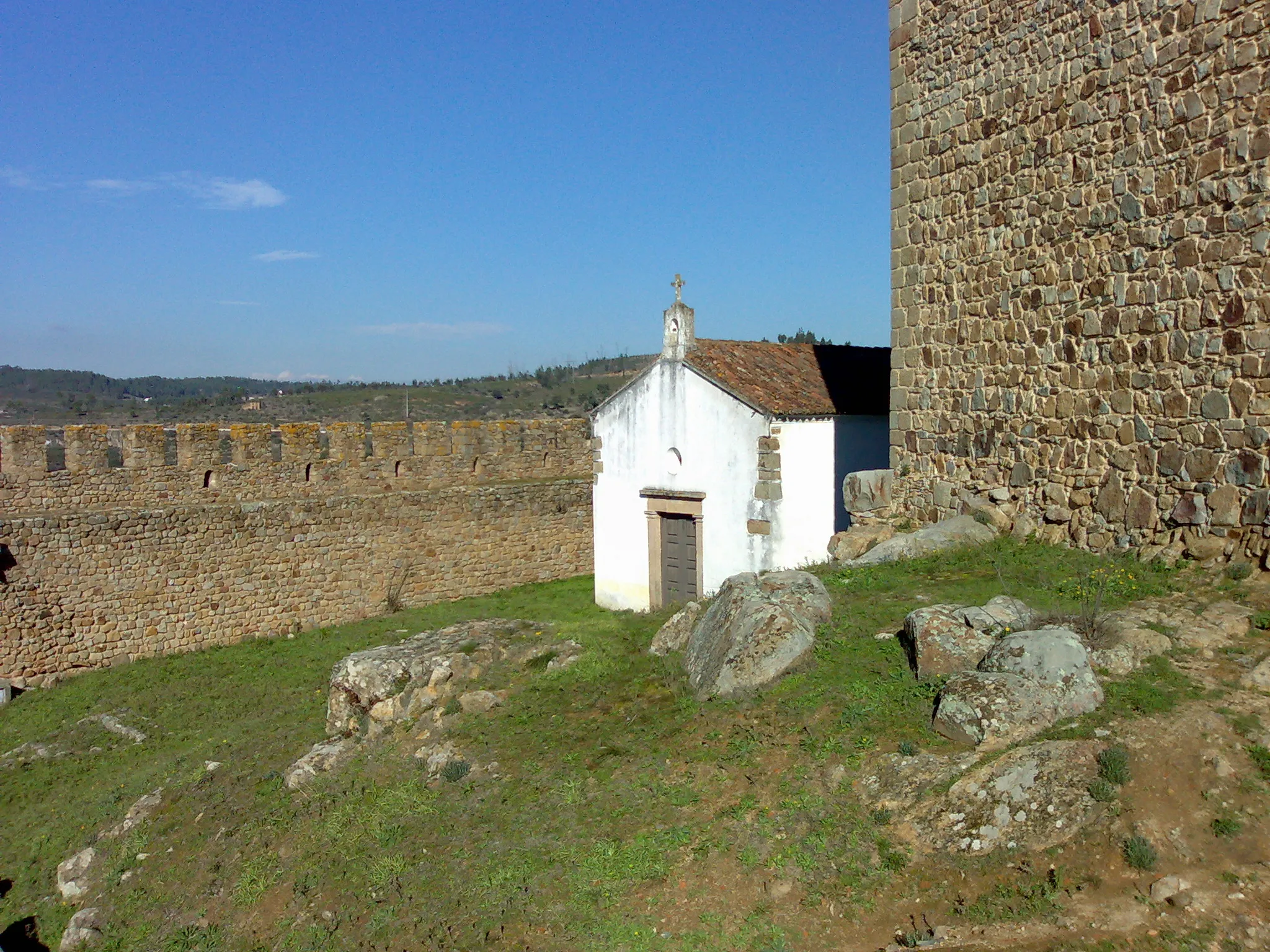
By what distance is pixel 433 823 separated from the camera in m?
6.41

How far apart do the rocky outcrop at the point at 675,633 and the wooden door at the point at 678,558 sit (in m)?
6.66

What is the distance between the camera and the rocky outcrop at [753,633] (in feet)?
22.2

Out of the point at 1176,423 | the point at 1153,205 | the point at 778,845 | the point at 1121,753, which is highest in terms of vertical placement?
the point at 1153,205

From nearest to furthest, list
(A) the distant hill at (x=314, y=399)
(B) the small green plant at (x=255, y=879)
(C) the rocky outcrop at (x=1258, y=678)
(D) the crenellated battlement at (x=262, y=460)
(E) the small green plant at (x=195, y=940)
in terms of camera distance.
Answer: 1. (C) the rocky outcrop at (x=1258, y=678)
2. (E) the small green plant at (x=195, y=940)
3. (B) the small green plant at (x=255, y=879)
4. (D) the crenellated battlement at (x=262, y=460)
5. (A) the distant hill at (x=314, y=399)

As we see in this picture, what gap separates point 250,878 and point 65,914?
78.3 inches

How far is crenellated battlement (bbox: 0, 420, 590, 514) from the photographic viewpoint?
47.6ft

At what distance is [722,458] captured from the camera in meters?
14.7

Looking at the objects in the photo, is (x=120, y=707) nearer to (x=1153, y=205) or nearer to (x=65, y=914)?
(x=65, y=914)

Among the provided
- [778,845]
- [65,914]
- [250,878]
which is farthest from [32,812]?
[778,845]

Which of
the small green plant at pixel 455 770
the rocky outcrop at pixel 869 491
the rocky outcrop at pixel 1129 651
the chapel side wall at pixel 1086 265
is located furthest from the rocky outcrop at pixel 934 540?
the small green plant at pixel 455 770

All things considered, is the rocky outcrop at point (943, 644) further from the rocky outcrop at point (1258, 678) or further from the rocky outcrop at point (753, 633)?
the rocky outcrop at point (1258, 678)

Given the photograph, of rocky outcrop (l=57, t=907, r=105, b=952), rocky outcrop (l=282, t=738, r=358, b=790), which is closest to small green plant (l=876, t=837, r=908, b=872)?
rocky outcrop (l=282, t=738, r=358, b=790)

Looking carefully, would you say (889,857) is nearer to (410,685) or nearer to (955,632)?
(955,632)

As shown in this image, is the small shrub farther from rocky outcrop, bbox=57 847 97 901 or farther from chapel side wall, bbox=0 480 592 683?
chapel side wall, bbox=0 480 592 683
